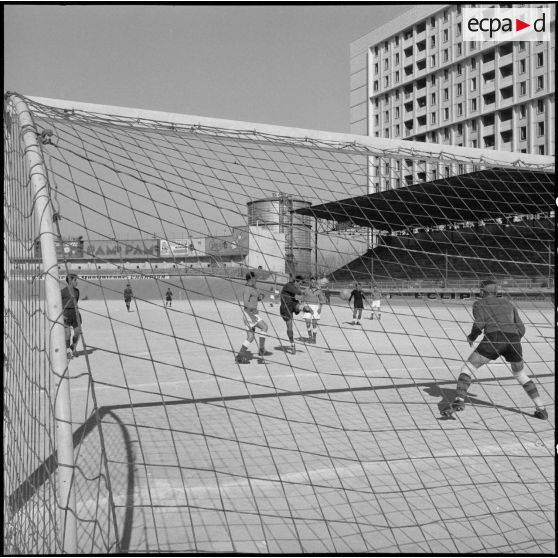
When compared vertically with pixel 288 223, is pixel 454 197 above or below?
above

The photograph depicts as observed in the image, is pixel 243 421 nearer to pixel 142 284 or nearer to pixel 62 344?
pixel 62 344

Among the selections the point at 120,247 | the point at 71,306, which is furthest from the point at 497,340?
the point at 71,306

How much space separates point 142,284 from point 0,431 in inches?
1432

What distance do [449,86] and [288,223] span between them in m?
47.7

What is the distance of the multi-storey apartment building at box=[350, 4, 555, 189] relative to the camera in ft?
131

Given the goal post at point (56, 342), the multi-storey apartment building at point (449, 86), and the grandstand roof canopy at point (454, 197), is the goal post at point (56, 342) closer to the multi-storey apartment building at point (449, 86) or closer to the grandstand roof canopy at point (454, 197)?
the grandstand roof canopy at point (454, 197)

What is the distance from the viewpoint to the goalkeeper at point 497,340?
534 centimetres

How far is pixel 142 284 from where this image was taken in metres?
38.2

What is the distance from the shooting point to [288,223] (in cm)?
489

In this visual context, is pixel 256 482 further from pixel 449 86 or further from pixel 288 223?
pixel 449 86

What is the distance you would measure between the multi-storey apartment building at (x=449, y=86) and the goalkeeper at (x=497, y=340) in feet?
110

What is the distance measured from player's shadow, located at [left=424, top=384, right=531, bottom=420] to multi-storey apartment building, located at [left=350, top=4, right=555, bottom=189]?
32917mm

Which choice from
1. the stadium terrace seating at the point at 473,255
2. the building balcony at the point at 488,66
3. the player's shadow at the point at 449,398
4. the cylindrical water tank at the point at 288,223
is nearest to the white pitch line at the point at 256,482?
the player's shadow at the point at 449,398

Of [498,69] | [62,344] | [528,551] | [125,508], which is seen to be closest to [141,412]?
[125,508]
